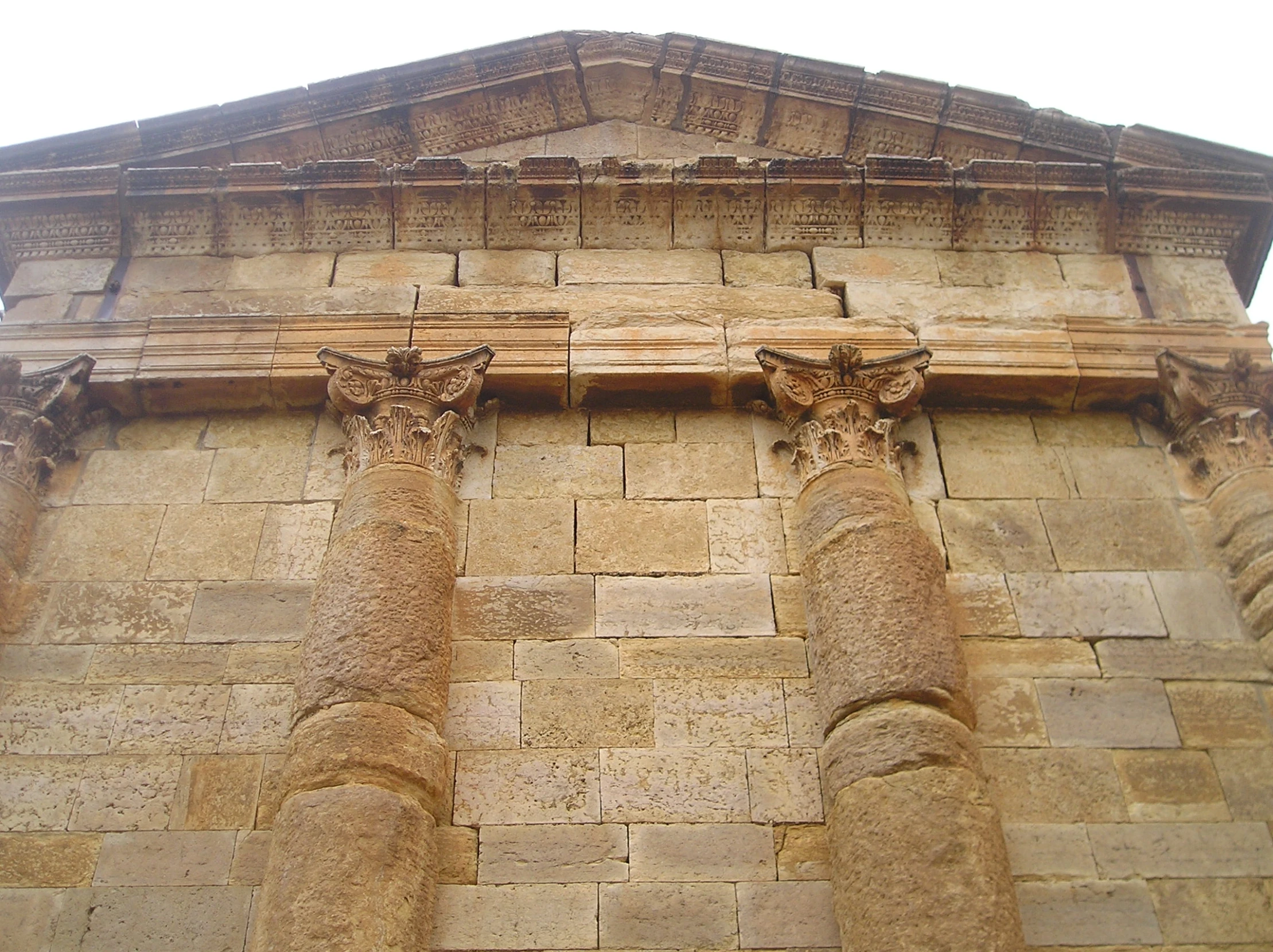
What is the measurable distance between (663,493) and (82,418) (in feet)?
11.8

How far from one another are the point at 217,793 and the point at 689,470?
302 centimetres

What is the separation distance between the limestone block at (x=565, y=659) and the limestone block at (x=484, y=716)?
10cm

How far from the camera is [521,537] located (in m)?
6.25

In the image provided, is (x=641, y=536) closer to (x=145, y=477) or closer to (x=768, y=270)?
(x=768, y=270)

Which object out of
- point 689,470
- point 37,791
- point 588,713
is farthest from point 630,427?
point 37,791

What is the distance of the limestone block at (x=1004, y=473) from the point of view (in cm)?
654

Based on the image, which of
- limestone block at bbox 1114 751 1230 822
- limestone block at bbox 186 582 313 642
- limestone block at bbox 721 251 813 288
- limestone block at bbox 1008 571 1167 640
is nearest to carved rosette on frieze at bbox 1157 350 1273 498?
limestone block at bbox 1008 571 1167 640

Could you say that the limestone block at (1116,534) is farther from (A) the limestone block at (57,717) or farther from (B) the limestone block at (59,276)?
(B) the limestone block at (59,276)

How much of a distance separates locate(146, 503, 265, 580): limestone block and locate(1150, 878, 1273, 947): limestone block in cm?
478

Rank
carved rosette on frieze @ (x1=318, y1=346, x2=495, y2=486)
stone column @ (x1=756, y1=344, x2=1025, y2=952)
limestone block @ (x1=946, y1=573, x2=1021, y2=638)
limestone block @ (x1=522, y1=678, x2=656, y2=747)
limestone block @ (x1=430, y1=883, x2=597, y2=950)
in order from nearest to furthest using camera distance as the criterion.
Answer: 1. stone column @ (x1=756, y1=344, x2=1025, y2=952)
2. limestone block @ (x1=430, y1=883, x2=597, y2=950)
3. limestone block @ (x1=522, y1=678, x2=656, y2=747)
4. limestone block @ (x1=946, y1=573, x2=1021, y2=638)
5. carved rosette on frieze @ (x1=318, y1=346, x2=495, y2=486)

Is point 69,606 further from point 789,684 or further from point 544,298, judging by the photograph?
point 789,684

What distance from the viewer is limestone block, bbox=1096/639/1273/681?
5.73 meters

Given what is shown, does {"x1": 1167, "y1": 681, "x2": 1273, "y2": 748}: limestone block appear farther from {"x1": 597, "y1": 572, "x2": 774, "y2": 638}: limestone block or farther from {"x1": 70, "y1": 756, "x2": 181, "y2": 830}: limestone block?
{"x1": 70, "y1": 756, "x2": 181, "y2": 830}: limestone block

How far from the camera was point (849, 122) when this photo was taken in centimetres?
840
